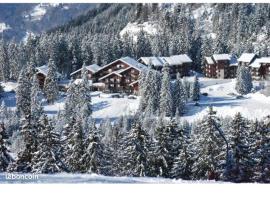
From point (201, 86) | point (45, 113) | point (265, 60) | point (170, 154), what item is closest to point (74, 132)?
point (45, 113)

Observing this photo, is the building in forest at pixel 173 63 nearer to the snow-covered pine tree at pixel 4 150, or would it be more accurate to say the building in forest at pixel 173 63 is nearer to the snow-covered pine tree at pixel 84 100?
the snow-covered pine tree at pixel 84 100

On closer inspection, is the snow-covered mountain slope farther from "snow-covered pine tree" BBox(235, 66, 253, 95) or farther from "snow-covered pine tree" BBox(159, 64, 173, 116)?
"snow-covered pine tree" BBox(235, 66, 253, 95)

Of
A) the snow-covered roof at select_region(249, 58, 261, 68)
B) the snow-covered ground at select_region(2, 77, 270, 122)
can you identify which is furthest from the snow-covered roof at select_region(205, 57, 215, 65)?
the snow-covered ground at select_region(2, 77, 270, 122)

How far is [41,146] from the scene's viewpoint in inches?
611

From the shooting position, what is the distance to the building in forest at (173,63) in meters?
18.1

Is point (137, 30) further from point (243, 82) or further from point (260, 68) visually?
point (243, 82)

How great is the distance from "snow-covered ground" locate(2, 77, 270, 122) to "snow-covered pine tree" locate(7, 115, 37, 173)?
2.35 ft

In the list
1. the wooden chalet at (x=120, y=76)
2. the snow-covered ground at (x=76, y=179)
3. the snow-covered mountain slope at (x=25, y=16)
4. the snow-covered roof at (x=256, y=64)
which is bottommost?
the snow-covered ground at (x=76, y=179)

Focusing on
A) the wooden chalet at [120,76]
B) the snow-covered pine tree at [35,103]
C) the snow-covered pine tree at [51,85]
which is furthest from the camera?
the wooden chalet at [120,76]

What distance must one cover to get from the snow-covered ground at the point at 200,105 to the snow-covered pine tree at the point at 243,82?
10.3 inches

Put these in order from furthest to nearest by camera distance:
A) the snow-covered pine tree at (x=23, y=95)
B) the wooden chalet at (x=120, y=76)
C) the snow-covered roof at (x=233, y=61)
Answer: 1. the snow-covered roof at (x=233, y=61)
2. the wooden chalet at (x=120, y=76)
3. the snow-covered pine tree at (x=23, y=95)

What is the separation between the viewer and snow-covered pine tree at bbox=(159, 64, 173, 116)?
1748 cm

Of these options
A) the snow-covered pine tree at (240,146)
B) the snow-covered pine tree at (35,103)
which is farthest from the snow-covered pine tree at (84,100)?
the snow-covered pine tree at (240,146)

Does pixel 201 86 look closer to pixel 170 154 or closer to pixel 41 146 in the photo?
pixel 170 154
